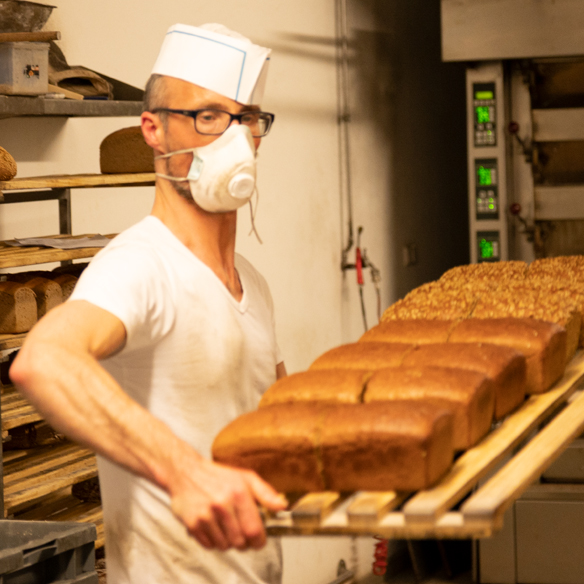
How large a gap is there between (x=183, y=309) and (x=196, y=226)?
19 centimetres

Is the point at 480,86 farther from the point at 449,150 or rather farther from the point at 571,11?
the point at 449,150

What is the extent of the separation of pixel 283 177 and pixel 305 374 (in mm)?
2345

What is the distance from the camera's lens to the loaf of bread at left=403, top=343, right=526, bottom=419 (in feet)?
4.50

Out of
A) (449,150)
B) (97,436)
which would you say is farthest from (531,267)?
(449,150)

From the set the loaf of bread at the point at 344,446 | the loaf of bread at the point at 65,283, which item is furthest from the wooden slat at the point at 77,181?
the loaf of bread at the point at 344,446

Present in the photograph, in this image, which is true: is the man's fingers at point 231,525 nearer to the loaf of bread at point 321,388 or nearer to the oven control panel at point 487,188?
the loaf of bread at point 321,388

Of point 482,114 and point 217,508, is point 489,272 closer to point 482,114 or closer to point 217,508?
point 482,114

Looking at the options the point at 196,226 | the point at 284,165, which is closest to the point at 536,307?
the point at 196,226

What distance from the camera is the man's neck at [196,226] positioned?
1.44 m

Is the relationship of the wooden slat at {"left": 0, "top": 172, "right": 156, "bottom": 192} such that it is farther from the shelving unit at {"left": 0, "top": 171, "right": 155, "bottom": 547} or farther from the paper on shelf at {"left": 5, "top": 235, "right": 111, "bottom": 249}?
the paper on shelf at {"left": 5, "top": 235, "right": 111, "bottom": 249}

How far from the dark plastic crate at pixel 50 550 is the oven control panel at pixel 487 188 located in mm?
2260

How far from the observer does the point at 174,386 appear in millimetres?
1330

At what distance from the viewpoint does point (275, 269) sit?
3.57 meters

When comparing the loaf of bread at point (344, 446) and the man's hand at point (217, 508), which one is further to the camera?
the loaf of bread at point (344, 446)
